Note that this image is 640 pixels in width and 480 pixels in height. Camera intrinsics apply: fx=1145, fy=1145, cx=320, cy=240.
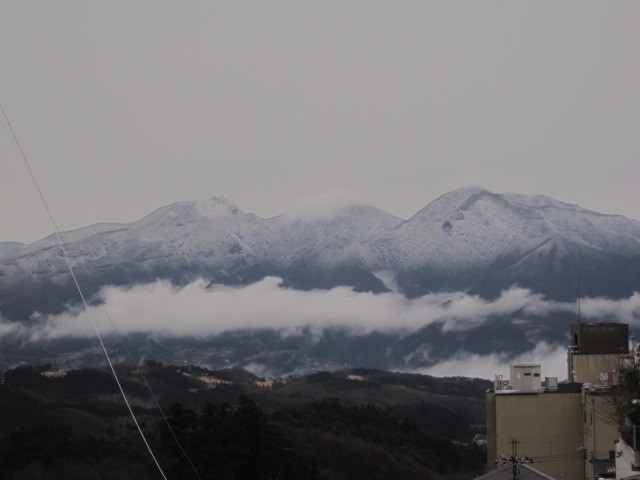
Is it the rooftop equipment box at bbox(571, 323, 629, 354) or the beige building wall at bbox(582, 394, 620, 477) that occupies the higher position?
the rooftop equipment box at bbox(571, 323, 629, 354)

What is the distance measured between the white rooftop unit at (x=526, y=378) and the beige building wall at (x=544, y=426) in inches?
96.6

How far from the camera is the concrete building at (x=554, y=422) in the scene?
A: 6906cm

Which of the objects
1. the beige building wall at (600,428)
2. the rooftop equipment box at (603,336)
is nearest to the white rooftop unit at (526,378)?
the rooftop equipment box at (603,336)

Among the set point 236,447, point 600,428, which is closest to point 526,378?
point 600,428

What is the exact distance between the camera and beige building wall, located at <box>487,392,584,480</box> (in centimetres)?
7175

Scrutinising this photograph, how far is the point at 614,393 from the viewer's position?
6294 cm

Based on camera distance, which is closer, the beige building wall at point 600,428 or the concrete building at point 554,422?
the beige building wall at point 600,428

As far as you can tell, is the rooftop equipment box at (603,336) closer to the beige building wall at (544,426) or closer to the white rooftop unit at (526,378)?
the white rooftop unit at (526,378)

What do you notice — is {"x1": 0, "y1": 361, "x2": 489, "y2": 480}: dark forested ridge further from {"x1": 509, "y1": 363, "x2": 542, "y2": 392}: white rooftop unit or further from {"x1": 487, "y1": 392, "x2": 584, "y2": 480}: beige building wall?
{"x1": 487, "y1": 392, "x2": 584, "y2": 480}: beige building wall

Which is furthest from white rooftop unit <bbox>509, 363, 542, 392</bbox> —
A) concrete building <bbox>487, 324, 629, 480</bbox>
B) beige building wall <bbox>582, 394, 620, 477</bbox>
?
beige building wall <bbox>582, 394, 620, 477</bbox>

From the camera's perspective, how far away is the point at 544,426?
7238cm

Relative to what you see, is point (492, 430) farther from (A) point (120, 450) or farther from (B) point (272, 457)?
(A) point (120, 450)

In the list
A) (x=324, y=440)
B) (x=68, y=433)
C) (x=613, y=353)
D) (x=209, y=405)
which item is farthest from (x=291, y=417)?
(x=613, y=353)

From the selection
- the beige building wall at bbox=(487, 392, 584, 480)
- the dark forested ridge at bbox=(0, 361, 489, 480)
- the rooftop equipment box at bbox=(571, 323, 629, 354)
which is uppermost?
the rooftop equipment box at bbox=(571, 323, 629, 354)
